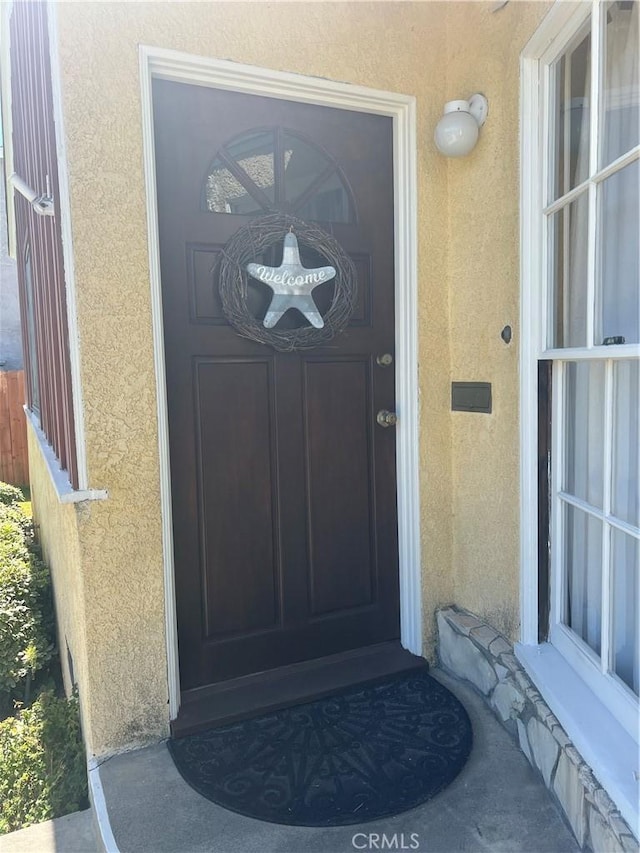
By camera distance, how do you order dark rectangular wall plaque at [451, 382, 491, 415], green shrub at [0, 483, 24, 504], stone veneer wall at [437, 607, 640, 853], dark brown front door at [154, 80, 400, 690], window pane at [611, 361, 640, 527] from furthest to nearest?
green shrub at [0, 483, 24, 504]
dark rectangular wall plaque at [451, 382, 491, 415]
dark brown front door at [154, 80, 400, 690]
window pane at [611, 361, 640, 527]
stone veneer wall at [437, 607, 640, 853]

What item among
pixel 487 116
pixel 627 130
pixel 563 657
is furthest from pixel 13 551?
pixel 627 130

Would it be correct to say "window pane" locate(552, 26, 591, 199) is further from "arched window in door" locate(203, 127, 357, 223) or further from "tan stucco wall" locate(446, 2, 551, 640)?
"arched window in door" locate(203, 127, 357, 223)

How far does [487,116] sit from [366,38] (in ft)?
2.00

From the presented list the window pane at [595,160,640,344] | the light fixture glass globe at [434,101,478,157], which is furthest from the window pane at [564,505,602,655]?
the light fixture glass globe at [434,101,478,157]

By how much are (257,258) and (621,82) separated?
136cm

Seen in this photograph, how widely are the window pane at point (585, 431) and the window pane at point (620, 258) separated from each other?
0.16m

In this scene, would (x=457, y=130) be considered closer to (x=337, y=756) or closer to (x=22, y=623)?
(x=337, y=756)

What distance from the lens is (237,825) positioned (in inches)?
73.4

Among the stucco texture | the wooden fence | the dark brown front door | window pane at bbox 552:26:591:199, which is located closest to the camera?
window pane at bbox 552:26:591:199

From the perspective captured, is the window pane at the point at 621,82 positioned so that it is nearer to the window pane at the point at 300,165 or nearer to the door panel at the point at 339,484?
the window pane at the point at 300,165

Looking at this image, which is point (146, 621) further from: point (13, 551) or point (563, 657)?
point (13, 551)

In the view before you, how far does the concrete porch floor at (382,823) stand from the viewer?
1765mm

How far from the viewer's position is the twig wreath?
7.86 feet

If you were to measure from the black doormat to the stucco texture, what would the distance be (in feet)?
1.03
